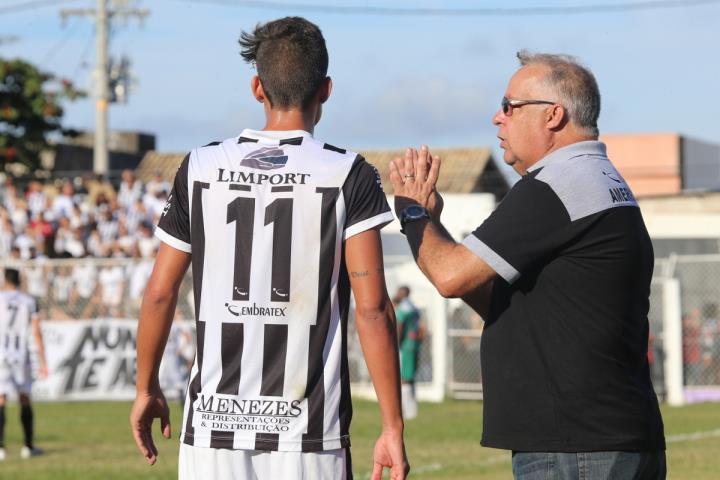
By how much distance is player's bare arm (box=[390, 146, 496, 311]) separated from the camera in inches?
182

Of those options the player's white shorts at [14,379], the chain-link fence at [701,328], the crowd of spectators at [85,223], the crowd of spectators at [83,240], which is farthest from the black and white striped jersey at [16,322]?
the chain-link fence at [701,328]

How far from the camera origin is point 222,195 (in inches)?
184

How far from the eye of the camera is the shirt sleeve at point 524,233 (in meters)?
4.56

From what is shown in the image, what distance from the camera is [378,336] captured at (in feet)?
15.3

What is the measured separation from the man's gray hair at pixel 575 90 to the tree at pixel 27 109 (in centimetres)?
3510

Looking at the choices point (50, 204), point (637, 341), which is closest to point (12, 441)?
point (50, 204)

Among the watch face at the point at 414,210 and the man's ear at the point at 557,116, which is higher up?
the man's ear at the point at 557,116

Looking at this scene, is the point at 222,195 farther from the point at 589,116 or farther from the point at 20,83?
the point at 20,83

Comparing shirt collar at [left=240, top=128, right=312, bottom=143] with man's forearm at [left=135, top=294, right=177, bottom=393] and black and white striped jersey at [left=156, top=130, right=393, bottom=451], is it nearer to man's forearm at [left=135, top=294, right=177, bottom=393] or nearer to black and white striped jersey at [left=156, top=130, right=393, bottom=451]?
black and white striped jersey at [left=156, top=130, right=393, bottom=451]

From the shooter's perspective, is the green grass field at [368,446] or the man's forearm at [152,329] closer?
the man's forearm at [152,329]

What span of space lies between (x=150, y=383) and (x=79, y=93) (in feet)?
113

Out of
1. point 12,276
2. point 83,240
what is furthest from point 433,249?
point 83,240

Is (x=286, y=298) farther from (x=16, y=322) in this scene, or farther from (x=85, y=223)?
(x=85, y=223)

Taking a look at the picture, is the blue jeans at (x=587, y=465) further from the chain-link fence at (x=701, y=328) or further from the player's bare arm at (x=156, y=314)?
the chain-link fence at (x=701, y=328)
